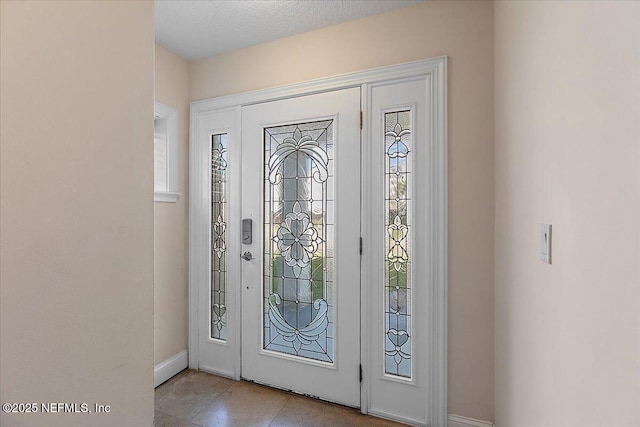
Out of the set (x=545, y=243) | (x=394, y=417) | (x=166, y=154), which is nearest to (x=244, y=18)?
(x=166, y=154)

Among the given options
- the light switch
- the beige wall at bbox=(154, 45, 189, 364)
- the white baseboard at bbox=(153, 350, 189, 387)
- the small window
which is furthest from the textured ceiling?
the white baseboard at bbox=(153, 350, 189, 387)

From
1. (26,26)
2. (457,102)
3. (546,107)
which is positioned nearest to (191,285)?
(26,26)

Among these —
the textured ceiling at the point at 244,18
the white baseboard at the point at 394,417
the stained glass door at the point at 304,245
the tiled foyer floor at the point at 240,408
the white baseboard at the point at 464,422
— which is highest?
the textured ceiling at the point at 244,18

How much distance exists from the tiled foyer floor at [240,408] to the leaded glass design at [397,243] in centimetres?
45

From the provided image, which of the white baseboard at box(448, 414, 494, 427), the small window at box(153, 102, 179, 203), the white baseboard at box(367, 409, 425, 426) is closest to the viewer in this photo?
the white baseboard at box(448, 414, 494, 427)

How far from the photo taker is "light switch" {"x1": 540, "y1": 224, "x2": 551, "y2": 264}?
87cm

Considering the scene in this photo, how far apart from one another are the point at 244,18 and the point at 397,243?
5.84 ft

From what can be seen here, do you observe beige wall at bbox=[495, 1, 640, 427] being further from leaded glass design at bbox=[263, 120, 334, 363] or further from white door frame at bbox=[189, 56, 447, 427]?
leaded glass design at bbox=[263, 120, 334, 363]

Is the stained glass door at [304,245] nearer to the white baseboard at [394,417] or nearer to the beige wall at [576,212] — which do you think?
the white baseboard at [394,417]

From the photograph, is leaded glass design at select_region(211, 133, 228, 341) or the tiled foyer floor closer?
the tiled foyer floor

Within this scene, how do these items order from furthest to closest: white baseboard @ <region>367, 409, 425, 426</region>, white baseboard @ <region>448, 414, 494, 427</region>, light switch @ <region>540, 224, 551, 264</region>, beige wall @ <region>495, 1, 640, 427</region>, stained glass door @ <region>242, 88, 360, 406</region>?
stained glass door @ <region>242, 88, 360, 406</region>
white baseboard @ <region>367, 409, 425, 426</region>
white baseboard @ <region>448, 414, 494, 427</region>
light switch @ <region>540, 224, 551, 264</region>
beige wall @ <region>495, 1, 640, 427</region>

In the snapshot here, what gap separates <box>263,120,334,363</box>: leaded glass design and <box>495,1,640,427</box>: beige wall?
115 cm

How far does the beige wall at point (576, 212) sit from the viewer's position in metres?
0.52

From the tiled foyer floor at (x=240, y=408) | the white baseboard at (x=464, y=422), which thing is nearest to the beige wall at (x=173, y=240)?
the tiled foyer floor at (x=240, y=408)
